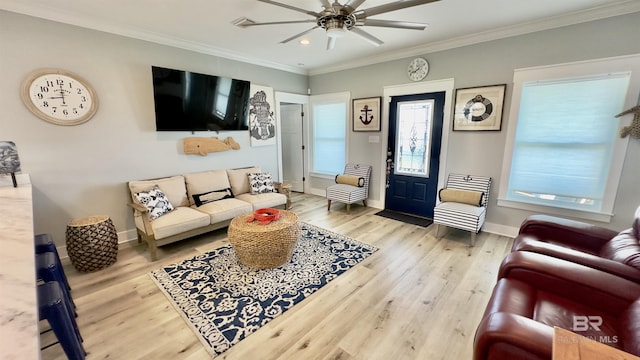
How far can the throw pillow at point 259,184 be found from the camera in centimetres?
416

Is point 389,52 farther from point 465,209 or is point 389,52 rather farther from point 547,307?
point 547,307

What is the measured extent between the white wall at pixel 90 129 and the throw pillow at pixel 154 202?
1.49ft

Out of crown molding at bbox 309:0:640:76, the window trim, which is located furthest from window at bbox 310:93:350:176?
crown molding at bbox 309:0:640:76

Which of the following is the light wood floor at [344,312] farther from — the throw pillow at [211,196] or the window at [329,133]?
the window at [329,133]

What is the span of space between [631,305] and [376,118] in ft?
12.3

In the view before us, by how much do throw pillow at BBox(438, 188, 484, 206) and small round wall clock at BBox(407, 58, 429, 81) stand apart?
175 centimetres

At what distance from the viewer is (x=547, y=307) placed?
1.45 m

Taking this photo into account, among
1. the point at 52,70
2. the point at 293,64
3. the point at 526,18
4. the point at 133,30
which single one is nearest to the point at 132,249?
the point at 52,70

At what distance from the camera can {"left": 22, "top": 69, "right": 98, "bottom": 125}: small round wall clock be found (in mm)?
2652

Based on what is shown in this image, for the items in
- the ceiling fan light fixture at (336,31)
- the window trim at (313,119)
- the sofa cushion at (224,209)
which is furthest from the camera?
the window trim at (313,119)

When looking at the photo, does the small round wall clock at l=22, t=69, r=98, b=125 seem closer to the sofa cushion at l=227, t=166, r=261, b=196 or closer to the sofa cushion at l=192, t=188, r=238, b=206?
the sofa cushion at l=192, t=188, r=238, b=206

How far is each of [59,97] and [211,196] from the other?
1906 millimetres

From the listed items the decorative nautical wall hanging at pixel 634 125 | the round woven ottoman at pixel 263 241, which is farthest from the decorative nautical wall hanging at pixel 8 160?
the decorative nautical wall hanging at pixel 634 125

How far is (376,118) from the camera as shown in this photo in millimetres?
4578
